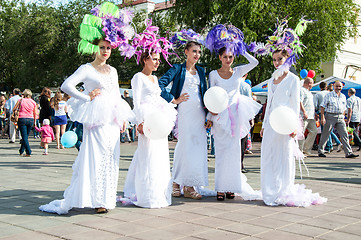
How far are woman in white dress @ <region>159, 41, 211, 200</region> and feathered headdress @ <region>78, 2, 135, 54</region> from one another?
95 centimetres

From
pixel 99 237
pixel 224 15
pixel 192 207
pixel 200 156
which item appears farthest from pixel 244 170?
pixel 224 15

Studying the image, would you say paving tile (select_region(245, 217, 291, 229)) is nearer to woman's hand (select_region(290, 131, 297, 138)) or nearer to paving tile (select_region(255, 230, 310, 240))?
paving tile (select_region(255, 230, 310, 240))

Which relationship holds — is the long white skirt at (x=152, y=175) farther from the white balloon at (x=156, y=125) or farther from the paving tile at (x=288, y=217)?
the paving tile at (x=288, y=217)

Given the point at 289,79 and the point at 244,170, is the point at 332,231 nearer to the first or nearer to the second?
the point at 289,79

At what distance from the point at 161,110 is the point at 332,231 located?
2496 mm

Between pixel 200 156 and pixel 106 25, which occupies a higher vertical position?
pixel 106 25

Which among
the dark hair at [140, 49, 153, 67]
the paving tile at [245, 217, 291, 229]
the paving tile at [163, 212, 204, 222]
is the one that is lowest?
the paving tile at [245, 217, 291, 229]

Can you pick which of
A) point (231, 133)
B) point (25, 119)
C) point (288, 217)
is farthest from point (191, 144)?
point (25, 119)

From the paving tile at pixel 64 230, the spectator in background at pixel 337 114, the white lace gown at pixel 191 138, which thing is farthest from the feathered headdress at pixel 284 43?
the spectator in background at pixel 337 114

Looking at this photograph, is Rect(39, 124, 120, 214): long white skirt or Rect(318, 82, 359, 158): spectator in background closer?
Rect(39, 124, 120, 214): long white skirt

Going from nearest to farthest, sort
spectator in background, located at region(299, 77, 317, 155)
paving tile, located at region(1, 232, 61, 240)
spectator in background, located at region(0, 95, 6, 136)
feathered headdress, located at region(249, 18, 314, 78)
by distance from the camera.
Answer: paving tile, located at region(1, 232, 61, 240)
feathered headdress, located at region(249, 18, 314, 78)
spectator in background, located at region(299, 77, 317, 155)
spectator in background, located at region(0, 95, 6, 136)

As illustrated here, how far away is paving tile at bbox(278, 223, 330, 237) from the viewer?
4328 mm

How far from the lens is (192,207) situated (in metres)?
5.55

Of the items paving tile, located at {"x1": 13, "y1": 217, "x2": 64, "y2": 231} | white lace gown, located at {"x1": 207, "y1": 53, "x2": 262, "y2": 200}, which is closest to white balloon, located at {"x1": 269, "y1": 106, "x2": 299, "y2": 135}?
white lace gown, located at {"x1": 207, "y1": 53, "x2": 262, "y2": 200}
